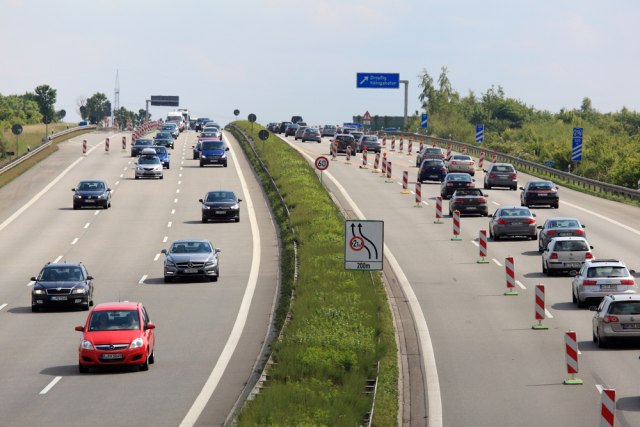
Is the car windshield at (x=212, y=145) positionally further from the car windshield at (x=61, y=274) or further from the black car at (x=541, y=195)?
the car windshield at (x=61, y=274)

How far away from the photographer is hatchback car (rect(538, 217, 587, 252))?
44812 mm

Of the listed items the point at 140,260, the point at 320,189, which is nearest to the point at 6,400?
the point at 140,260

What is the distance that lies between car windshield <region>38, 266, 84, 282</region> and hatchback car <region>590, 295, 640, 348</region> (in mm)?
15058

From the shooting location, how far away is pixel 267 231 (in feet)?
180

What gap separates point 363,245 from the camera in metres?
30.1

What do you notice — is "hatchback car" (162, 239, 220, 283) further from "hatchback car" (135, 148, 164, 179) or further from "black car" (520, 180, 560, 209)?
"hatchback car" (135, 148, 164, 179)

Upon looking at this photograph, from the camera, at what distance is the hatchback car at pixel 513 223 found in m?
50.1

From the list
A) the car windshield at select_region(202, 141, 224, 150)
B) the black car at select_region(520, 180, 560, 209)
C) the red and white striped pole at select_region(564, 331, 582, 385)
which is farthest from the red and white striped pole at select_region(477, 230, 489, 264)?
the car windshield at select_region(202, 141, 224, 150)

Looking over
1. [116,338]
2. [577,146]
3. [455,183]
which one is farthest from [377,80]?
[116,338]

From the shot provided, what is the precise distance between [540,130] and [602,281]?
98.8 metres

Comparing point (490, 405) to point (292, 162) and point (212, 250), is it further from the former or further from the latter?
point (292, 162)

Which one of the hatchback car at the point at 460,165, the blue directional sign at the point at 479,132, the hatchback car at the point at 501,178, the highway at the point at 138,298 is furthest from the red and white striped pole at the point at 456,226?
the blue directional sign at the point at 479,132

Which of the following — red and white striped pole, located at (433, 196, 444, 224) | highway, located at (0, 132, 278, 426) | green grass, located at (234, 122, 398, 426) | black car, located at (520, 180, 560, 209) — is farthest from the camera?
black car, located at (520, 180, 560, 209)

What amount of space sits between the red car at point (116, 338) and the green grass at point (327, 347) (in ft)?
9.68
